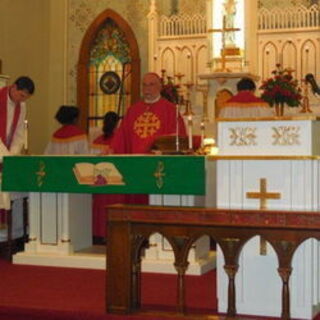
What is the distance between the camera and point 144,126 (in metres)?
8.29

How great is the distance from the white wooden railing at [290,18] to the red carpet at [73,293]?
611cm

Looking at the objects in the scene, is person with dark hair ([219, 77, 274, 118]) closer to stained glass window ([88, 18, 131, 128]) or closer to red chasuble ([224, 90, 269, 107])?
red chasuble ([224, 90, 269, 107])

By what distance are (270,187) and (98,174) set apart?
232 cm

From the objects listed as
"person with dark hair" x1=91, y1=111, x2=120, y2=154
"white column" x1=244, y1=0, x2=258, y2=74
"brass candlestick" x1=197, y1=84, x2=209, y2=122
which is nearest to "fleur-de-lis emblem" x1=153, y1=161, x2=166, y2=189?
"person with dark hair" x1=91, y1=111, x2=120, y2=154

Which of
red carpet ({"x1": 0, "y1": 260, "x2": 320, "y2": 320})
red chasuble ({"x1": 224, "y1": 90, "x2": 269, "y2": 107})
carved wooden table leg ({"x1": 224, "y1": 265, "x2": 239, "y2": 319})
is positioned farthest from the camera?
red chasuble ({"x1": 224, "y1": 90, "x2": 269, "y2": 107})

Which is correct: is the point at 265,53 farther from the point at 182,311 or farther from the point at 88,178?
the point at 182,311

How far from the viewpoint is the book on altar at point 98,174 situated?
7.08 metres

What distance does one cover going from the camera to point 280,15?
482 inches

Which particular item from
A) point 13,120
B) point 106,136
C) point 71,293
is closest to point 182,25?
point 106,136

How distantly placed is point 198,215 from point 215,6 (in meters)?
7.74

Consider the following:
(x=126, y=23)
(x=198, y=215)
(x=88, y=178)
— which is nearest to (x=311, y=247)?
(x=198, y=215)

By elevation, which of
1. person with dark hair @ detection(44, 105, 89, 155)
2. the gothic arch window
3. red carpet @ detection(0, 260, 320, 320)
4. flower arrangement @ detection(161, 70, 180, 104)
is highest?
the gothic arch window

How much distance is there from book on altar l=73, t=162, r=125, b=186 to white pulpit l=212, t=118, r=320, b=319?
6.09 ft

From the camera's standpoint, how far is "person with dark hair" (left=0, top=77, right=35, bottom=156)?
800cm
